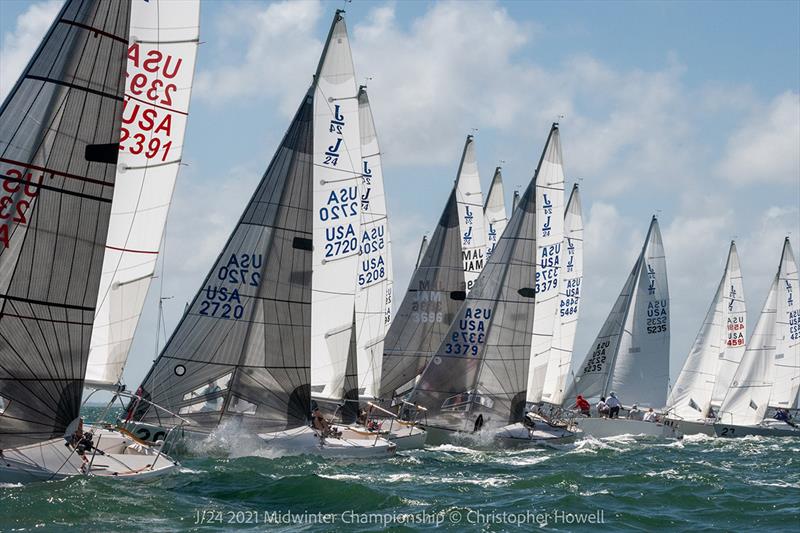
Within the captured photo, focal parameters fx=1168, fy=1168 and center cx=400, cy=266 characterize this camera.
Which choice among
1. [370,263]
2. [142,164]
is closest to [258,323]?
[142,164]

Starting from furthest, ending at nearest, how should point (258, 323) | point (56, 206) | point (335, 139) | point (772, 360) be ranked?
1. point (772, 360)
2. point (335, 139)
3. point (258, 323)
4. point (56, 206)

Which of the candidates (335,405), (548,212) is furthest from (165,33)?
(548,212)

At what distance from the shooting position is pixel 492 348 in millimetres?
33125

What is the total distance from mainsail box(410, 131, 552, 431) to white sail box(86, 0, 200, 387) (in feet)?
40.8

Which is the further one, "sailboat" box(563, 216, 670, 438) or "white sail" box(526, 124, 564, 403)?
"sailboat" box(563, 216, 670, 438)

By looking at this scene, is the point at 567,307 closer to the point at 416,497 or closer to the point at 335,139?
the point at 335,139

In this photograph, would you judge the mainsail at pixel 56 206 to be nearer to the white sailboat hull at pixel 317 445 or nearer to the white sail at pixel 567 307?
the white sailboat hull at pixel 317 445

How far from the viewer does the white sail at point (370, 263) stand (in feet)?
113

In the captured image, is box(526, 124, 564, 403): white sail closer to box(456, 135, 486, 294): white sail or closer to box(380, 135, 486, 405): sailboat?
box(380, 135, 486, 405): sailboat

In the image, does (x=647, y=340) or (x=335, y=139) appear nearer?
(x=335, y=139)

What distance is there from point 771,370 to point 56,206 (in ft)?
123

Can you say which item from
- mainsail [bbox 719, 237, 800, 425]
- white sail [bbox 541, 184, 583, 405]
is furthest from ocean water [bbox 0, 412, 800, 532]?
mainsail [bbox 719, 237, 800, 425]

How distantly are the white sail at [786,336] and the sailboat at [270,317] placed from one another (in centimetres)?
2898

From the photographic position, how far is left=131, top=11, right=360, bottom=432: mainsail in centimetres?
2517
